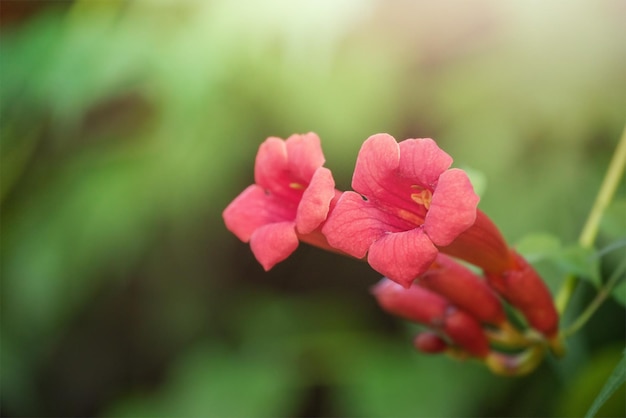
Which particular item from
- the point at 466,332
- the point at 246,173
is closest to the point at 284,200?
the point at 466,332

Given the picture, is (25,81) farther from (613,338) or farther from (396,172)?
(613,338)

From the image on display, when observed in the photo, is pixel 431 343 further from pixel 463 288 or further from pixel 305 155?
pixel 305 155

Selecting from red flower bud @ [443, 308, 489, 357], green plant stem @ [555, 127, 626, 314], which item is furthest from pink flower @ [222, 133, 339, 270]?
green plant stem @ [555, 127, 626, 314]

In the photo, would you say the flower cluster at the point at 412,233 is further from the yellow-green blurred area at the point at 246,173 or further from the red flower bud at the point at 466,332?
the yellow-green blurred area at the point at 246,173

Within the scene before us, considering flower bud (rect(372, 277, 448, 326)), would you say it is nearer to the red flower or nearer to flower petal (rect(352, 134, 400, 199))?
the red flower

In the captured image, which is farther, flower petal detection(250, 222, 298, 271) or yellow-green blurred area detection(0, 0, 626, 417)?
yellow-green blurred area detection(0, 0, 626, 417)

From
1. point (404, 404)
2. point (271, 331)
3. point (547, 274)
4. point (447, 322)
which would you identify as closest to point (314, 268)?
point (271, 331)

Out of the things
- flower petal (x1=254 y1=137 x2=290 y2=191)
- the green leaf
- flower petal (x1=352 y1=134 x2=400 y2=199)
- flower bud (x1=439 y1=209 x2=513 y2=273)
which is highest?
flower petal (x1=352 y1=134 x2=400 y2=199)
